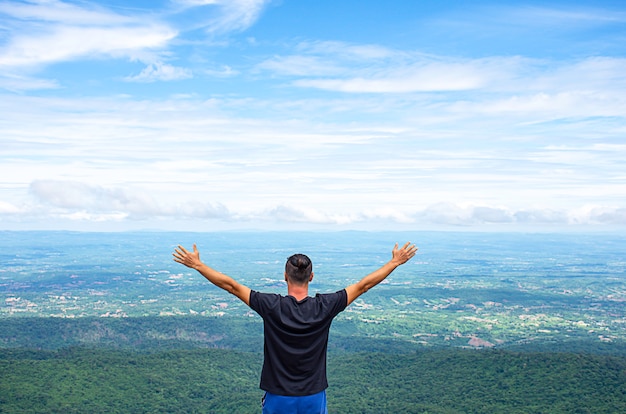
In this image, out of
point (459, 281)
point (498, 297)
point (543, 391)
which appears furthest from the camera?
point (459, 281)

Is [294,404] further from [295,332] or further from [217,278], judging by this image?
[217,278]

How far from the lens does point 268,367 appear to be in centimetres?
538

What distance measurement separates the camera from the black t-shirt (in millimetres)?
5164

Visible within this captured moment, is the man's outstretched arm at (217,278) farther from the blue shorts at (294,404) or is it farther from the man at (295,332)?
the blue shorts at (294,404)

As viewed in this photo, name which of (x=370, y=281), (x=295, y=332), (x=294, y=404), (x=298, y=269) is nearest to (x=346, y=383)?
(x=294, y=404)

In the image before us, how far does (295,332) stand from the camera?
5.20 m

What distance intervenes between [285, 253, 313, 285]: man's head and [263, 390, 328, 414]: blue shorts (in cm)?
102

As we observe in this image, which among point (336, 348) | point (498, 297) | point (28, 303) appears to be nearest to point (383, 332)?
point (336, 348)

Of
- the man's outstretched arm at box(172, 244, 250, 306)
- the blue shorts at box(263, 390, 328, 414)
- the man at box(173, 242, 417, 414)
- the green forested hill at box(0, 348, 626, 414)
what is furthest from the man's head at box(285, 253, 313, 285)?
the green forested hill at box(0, 348, 626, 414)

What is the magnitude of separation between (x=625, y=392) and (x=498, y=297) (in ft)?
359

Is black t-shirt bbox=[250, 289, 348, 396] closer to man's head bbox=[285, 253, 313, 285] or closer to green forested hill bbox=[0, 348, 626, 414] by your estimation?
man's head bbox=[285, 253, 313, 285]

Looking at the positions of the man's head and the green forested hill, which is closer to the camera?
the man's head

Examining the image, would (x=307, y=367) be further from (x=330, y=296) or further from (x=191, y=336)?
(x=191, y=336)

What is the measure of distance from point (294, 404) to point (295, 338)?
1.99 feet
